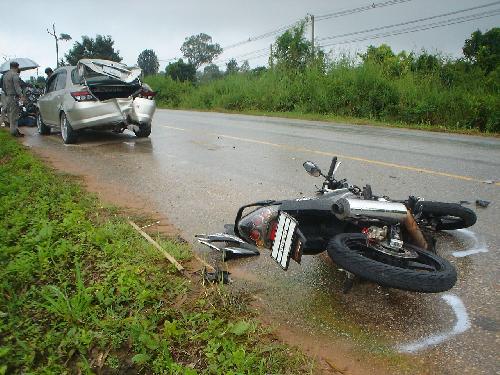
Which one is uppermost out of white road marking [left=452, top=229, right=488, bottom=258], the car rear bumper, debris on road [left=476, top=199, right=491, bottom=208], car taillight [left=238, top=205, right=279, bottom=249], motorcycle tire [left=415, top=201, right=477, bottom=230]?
the car rear bumper

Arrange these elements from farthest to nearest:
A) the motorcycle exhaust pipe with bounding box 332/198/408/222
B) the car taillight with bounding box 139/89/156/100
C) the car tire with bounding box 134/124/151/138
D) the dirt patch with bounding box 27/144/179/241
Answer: the car tire with bounding box 134/124/151/138 < the car taillight with bounding box 139/89/156/100 < the dirt patch with bounding box 27/144/179/241 < the motorcycle exhaust pipe with bounding box 332/198/408/222

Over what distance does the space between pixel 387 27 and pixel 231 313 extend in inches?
1371

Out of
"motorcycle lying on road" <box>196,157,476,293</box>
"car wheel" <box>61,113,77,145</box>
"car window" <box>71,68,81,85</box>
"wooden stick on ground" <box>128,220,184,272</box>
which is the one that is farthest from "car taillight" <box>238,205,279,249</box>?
"car wheel" <box>61,113,77,145</box>

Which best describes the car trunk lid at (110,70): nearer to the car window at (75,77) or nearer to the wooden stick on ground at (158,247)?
the car window at (75,77)

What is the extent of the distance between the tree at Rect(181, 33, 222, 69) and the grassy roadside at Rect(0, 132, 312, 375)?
93646 mm

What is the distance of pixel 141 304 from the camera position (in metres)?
2.77

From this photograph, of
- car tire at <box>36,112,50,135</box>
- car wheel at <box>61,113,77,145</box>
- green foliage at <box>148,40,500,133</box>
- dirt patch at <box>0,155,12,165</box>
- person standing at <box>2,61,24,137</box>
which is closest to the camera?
dirt patch at <box>0,155,12,165</box>

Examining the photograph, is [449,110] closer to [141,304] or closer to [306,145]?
[306,145]

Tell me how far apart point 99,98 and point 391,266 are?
8.26 meters

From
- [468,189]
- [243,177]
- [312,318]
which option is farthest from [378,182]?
[312,318]

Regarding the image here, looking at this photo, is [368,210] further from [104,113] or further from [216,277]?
[104,113]

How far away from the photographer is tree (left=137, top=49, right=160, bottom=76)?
274ft

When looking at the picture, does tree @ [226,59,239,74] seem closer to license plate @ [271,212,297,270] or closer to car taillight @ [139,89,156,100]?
car taillight @ [139,89,156,100]

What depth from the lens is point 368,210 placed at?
2750mm
